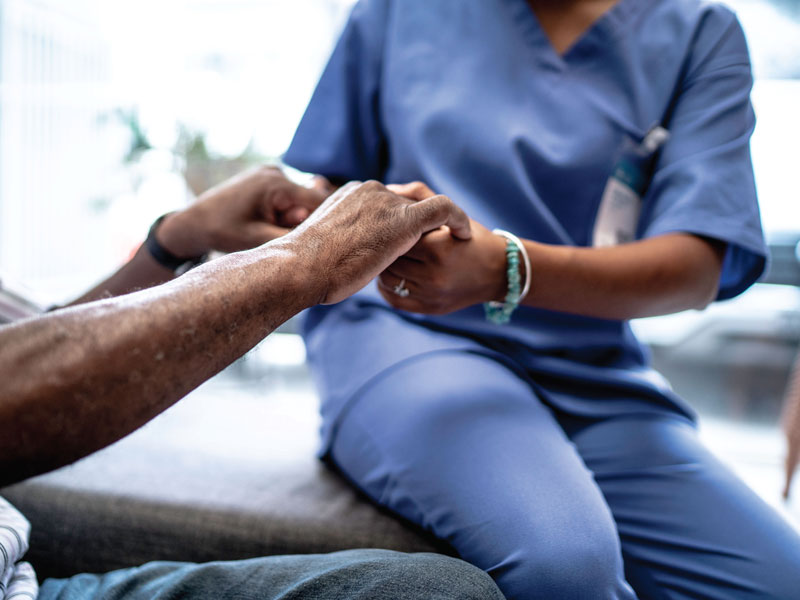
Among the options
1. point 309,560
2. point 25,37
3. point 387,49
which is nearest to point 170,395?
point 309,560

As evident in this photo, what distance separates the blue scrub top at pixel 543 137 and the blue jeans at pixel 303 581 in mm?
268

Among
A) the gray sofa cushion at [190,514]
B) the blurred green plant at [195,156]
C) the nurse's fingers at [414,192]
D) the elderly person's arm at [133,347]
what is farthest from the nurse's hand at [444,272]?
the blurred green plant at [195,156]

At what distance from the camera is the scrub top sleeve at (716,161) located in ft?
2.77

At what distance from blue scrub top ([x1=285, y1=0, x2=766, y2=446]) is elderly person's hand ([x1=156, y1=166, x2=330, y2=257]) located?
0.36 ft

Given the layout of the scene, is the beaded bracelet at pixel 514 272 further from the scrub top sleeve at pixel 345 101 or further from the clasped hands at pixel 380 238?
the scrub top sleeve at pixel 345 101

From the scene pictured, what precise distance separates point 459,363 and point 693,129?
19.8 inches

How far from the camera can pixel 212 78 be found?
2.66m

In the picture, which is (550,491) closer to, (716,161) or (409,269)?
(409,269)

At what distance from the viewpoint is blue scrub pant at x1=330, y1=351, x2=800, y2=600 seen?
2.03 feet

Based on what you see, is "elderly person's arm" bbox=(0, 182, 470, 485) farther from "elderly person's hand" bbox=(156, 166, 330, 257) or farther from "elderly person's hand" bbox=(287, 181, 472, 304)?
"elderly person's hand" bbox=(156, 166, 330, 257)

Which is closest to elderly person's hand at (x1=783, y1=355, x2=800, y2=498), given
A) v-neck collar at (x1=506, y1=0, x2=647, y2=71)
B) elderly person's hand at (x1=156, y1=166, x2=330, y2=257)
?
v-neck collar at (x1=506, y1=0, x2=647, y2=71)

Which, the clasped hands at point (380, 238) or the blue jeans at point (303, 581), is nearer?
the blue jeans at point (303, 581)

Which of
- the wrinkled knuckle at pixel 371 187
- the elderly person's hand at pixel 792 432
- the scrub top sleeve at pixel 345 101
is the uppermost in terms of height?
the scrub top sleeve at pixel 345 101

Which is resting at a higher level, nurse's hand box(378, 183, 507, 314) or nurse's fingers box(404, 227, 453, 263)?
nurse's fingers box(404, 227, 453, 263)
